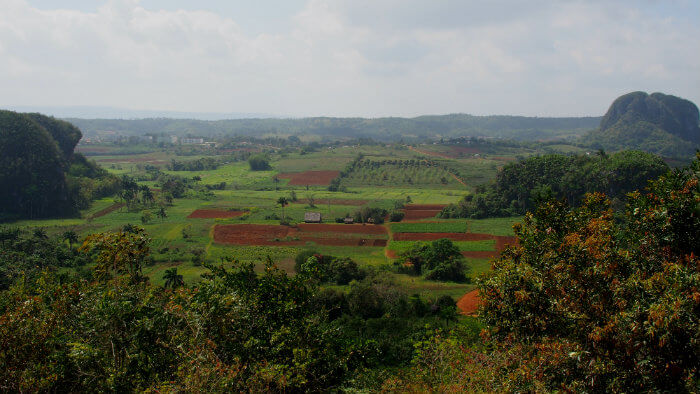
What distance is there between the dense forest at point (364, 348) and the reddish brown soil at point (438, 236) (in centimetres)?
4628

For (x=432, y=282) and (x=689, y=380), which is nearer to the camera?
(x=689, y=380)

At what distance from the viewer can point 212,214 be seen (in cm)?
7975

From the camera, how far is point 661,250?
47.9ft

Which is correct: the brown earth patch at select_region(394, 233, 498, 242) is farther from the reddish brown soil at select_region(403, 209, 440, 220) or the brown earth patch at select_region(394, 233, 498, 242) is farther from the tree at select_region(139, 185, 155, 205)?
the tree at select_region(139, 185, 155, 205)

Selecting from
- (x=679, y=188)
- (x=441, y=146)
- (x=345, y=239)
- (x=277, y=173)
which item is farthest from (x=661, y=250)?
(x=441, y=146)

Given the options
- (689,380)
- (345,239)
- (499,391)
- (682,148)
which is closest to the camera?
(689,380)

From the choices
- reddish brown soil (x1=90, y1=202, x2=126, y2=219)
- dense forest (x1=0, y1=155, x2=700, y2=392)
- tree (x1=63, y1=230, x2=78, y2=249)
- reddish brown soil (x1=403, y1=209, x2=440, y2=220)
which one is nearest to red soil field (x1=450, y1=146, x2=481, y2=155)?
reddish brown soil (x1=403, y1=209, x2=440, y2=220)

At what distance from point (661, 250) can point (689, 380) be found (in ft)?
22.1

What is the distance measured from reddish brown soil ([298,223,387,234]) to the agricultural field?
0.18m

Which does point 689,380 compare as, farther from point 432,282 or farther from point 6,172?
point 6,172

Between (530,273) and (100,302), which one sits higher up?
(530,273)

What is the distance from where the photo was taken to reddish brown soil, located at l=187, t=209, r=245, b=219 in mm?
78062

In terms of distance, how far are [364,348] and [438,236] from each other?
51201 mm

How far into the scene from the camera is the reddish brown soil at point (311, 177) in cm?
11811
